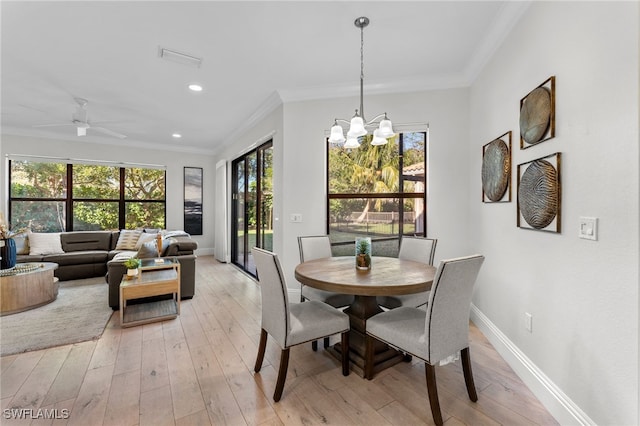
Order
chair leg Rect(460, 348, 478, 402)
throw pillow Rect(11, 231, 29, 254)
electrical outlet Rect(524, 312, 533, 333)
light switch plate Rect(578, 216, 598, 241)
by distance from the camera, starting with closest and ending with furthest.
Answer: light switch plate Rect(578, 216, 598, 241) → chair leg Rect(460, 348, 478, 402) → electrical outlet Rect(524, 312, 533, 333) → throw pillow Rect(11, 231, 29, 254)

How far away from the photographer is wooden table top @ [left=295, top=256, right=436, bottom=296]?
1.70 meters

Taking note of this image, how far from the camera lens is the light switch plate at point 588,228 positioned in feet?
4.49

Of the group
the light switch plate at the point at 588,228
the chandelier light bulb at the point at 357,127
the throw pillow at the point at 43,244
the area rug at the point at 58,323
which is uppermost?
the chandelier light bulb at the point at 357,127

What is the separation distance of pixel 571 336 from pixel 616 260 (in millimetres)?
537

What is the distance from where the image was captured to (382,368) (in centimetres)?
204

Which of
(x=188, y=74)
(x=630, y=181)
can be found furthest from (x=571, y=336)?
(x=188, y=74)

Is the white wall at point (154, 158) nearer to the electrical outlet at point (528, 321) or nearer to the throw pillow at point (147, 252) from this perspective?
the throw pillow at point (147, 252)

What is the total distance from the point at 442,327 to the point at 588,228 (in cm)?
88

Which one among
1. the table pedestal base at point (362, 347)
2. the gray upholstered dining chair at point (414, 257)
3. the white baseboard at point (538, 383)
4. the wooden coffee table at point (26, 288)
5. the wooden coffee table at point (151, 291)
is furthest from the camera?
the wooden coffee table at point (26, 288)

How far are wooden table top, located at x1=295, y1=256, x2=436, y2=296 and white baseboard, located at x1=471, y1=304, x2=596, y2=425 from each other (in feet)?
2.72

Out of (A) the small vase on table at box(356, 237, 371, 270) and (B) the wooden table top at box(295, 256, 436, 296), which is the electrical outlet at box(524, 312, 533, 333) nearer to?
(B) the wooden table top at box(295, 256, 436, 296)

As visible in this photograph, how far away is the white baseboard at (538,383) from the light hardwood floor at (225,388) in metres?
0.05

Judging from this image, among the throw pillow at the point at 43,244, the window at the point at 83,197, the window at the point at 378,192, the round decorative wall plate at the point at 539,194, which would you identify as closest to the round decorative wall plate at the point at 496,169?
the round decorative wall plate at the point at 539,194

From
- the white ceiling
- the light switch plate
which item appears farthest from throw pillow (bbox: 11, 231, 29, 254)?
the light switch plate
